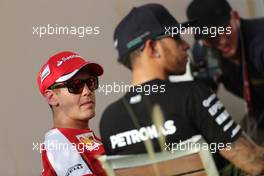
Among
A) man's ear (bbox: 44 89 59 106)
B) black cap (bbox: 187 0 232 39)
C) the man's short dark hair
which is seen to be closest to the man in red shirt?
man's ear (bbox: 44 89 59 106)

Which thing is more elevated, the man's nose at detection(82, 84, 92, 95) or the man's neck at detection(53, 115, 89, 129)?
the man's nose at detection(82, 84, 92, 95)

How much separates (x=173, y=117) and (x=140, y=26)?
27 cm

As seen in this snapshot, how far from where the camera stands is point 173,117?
5.16 feet

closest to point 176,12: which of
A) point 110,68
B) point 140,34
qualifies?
point 140,34

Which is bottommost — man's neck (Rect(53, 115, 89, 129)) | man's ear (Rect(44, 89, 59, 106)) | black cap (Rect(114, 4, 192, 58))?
man's neck (Rect(53, 115, 89, 129))

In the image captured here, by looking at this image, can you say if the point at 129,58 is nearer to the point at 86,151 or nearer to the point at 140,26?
the point at 140,26

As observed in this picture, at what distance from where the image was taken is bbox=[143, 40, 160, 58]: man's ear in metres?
1.60

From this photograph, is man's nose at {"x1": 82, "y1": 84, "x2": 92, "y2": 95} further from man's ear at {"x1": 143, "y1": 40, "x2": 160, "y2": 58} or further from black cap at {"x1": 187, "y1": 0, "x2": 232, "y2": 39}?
black cap at {"x1": 187, "y1": 0, "x2": 232, "y2": 39}

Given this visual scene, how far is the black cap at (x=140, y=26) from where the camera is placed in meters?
1.60

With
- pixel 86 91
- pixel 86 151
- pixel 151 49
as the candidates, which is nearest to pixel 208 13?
pixel 151 49

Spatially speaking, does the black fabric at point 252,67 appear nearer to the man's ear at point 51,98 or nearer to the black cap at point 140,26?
the black cap at point 140,26

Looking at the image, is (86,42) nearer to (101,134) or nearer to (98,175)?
(101,134)

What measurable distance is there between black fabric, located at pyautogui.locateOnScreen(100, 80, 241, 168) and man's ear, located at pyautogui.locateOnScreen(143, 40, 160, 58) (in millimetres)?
76

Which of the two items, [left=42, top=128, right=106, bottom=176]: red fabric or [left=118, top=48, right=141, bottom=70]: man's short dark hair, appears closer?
[left=42, top=128, right=106, bottom=176]: red fabric
